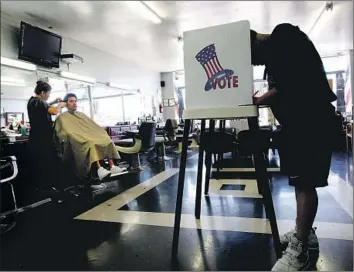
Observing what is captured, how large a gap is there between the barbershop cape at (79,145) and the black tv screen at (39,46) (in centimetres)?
199

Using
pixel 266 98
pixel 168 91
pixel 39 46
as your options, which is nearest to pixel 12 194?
pixel 266 98

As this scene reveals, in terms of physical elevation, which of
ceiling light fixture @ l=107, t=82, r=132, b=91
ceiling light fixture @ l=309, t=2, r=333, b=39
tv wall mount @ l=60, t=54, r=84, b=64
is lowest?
ceiling light fixture @ l=107, t=82, r=132, b=91

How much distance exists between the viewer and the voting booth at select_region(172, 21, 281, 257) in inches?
52.0

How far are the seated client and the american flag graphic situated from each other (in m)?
2.04

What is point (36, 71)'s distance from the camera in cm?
498

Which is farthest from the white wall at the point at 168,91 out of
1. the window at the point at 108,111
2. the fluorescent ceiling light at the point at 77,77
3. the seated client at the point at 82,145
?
the seated client at the point at 82,145

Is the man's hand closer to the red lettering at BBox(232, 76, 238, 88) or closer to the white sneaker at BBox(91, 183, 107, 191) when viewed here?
the red lettering at BBox(232, 76, 238, 88)

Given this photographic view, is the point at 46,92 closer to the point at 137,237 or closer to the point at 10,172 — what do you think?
the point at 10,172

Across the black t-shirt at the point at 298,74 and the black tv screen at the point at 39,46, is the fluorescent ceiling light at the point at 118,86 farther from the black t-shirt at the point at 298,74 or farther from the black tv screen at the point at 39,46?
the black t-shirt at the point at 298,74

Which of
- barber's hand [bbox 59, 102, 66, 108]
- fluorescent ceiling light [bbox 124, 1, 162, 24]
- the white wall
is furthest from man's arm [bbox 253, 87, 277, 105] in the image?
the white wall

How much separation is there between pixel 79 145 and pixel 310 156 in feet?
8.46

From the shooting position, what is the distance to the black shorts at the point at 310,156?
3.92ft

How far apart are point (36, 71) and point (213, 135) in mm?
4341

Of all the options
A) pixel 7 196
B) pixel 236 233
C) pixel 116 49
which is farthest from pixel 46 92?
pixel 116 49
